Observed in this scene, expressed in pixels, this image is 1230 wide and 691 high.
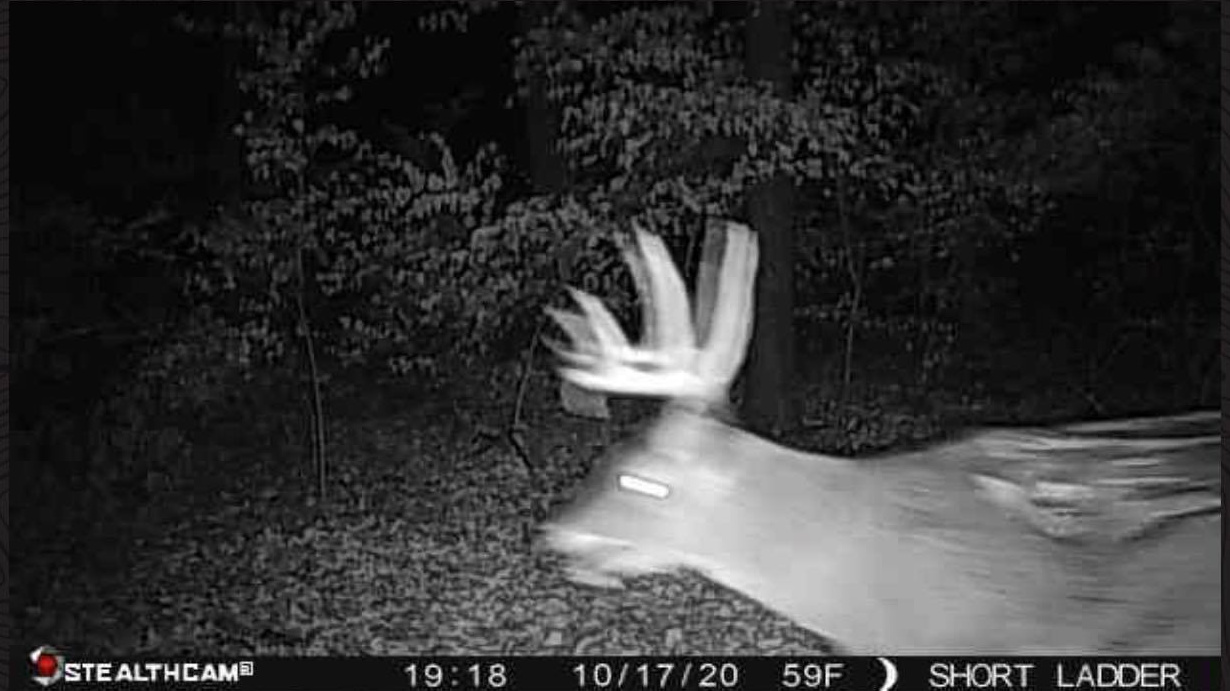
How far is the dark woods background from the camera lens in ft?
22.5

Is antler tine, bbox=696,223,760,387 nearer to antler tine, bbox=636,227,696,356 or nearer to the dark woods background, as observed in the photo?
antler tine, bbox=636,227,696,356

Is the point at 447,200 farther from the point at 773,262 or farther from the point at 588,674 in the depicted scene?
the point at 588,674

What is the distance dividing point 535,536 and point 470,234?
145 cm

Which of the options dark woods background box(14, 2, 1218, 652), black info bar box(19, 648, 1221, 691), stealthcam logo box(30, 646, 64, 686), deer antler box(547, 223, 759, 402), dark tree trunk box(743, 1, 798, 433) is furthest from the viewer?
dark tree trunk box(743, 1, 798, 433)

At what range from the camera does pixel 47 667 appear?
182 inches

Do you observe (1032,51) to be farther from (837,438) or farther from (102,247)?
(102,247)

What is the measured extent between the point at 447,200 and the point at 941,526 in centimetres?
387

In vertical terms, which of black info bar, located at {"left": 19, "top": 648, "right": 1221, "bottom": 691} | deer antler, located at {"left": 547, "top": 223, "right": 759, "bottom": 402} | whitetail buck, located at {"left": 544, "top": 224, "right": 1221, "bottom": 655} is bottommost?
black info bar, located at {"left": 19, "top": 648, "right": 1221, "bottom": 691}

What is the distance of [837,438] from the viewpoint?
7059 mm

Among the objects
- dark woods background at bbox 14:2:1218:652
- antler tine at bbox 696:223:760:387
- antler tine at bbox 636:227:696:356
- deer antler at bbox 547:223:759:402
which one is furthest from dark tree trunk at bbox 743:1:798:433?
antler tine at bbox 636:227:696:356

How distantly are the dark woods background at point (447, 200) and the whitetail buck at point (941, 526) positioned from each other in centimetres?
287

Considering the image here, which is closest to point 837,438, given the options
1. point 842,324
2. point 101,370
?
point 842,324

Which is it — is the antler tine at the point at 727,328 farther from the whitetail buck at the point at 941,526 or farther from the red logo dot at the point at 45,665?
the red logo dot at the point at 45,665

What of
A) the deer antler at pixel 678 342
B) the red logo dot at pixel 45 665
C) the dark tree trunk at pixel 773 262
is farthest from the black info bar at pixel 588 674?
the dark tree trunk at pixel 773 262
